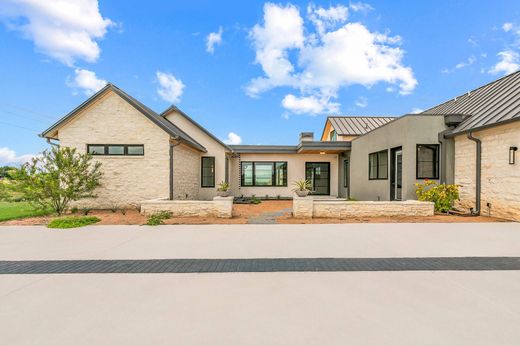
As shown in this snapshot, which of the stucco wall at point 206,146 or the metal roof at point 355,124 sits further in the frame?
the metal roof at point 355,124

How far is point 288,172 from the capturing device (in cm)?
1738

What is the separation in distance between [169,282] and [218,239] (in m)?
2.50

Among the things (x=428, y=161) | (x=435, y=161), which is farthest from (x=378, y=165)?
(x=435, y=161)

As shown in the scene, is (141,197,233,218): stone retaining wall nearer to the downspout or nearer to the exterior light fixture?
the downspout

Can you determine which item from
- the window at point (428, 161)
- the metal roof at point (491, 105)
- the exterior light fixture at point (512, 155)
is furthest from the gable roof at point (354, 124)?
the exterior light fixture at point (512, 155)

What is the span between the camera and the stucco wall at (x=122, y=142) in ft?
36.0

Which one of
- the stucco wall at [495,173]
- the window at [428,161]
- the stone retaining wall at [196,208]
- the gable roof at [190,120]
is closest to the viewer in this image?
the stucco wall at [495,173]

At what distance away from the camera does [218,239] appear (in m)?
6.05

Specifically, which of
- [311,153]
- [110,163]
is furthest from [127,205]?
[311,153]

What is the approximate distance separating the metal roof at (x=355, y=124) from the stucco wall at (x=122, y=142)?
546 inches

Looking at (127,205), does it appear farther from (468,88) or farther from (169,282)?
(468,88)

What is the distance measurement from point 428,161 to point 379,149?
2.24 meters

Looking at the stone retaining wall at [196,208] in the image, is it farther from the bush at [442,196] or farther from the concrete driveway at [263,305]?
the bush at [442,196]

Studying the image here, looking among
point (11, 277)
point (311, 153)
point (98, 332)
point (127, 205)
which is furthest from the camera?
point (311, 153)
